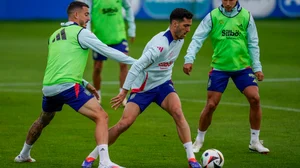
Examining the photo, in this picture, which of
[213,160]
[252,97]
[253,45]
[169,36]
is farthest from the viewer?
[253,45]

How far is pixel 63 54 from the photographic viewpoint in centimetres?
1149

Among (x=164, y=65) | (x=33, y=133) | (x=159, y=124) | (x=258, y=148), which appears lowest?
(x=159, y=124)

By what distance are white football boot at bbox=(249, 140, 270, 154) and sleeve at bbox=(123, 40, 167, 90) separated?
254cm

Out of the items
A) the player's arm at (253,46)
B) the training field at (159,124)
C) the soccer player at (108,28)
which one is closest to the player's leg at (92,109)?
the training field at (159,124)

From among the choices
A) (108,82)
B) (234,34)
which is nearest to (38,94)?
(108,82)

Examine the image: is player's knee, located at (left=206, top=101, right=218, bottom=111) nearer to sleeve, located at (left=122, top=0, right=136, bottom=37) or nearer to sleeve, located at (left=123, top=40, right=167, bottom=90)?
sleeve, located at (left=123, top=40, right=167, bottom=90)

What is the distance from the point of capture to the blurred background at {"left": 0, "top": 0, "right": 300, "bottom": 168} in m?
12.7

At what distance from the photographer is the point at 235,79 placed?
1342 cm

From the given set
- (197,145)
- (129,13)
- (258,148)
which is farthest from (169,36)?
(129,13)

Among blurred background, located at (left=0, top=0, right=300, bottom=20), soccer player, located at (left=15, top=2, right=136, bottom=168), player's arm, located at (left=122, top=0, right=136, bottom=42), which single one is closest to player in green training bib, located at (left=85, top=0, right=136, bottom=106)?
player's arm, located at (left=122, top=0, right=136, bottom=42)

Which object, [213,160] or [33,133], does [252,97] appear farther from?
[33,133]

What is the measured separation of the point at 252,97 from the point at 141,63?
2372mm

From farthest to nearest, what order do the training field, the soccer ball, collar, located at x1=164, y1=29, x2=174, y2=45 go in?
1. the training field
2. collar, located at x1=164, y1=29, x2=174, y2=45
3. the soccer ball

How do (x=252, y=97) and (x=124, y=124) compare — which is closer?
(x=124, y=124)
